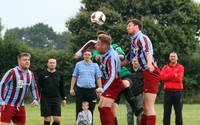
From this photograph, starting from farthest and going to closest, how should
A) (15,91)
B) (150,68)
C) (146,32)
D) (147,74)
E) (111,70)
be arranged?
(146,32)
(15,91)
(147,74)
(111,70)
(150,68)

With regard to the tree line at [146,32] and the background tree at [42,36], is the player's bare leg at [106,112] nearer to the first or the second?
the tree line at [146,32]

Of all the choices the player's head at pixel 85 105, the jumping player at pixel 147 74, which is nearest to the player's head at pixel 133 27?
the jumping player at pixel 147 74

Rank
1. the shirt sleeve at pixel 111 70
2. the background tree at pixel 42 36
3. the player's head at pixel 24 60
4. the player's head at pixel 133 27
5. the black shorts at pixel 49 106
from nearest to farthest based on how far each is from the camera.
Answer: the shirt sleeve at pixel 111 70, the player's head at pixel 133 27, the player's head at pixel 24 60, the black shorts at pixel 49 106, the background tree at pixel 42 36

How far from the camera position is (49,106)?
46.5 ft

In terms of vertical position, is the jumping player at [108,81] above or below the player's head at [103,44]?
below

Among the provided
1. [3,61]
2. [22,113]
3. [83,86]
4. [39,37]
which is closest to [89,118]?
[83,86]

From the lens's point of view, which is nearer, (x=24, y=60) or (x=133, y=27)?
(x=133, y=27)

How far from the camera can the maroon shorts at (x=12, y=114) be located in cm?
1161

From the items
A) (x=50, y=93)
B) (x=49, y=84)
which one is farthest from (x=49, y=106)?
(x=49, y=84)

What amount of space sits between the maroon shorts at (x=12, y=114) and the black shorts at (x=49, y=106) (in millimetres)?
2345

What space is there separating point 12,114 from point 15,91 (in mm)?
509

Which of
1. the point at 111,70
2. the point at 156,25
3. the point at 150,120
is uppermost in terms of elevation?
the point at 156,25

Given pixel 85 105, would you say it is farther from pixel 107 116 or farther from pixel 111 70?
pixel 111 70

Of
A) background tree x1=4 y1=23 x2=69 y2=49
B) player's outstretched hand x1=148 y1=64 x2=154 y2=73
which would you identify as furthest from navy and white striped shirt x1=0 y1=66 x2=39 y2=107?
background tree x1=4 y1=23 x2=69 y2=49
